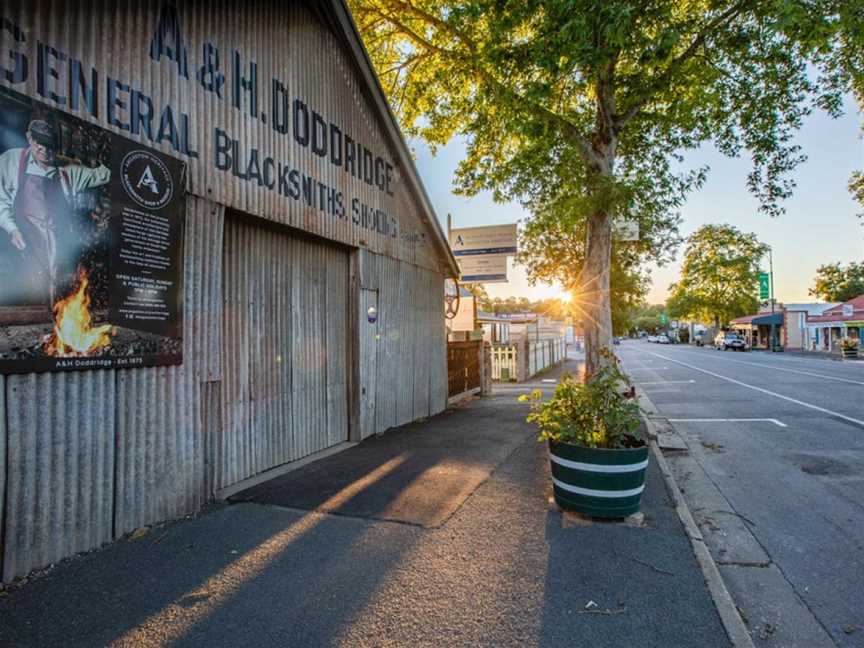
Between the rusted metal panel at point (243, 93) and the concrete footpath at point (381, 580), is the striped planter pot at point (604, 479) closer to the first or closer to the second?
the concrete footpath at point (381, 580)

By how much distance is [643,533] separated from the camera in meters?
4.23

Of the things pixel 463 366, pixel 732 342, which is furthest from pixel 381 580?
pixel 732 342

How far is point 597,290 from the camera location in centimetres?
928

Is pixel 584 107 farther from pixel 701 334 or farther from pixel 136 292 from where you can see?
pixel 701 334

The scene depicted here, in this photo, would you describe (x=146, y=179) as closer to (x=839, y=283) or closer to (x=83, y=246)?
(x=83, y=246)

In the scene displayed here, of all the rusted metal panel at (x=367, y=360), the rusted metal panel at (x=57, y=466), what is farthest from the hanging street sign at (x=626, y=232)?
the rusted metal panel at (x=57, y=466)

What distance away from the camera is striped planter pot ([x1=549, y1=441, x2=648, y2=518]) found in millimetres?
4316

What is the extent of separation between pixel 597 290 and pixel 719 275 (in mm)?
73617

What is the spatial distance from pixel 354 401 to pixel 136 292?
410 cm

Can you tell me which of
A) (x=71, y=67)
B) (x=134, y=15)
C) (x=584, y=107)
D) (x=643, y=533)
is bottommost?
(x=643, y=533)

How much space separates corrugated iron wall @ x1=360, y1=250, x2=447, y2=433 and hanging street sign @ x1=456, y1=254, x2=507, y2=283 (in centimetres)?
441

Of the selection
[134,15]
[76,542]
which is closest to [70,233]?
[134,15]

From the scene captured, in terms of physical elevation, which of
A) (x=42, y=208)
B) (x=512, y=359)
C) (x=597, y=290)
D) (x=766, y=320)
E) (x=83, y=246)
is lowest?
(x=512, y=359)

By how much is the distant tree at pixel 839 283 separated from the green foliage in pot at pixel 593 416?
82202 mm
